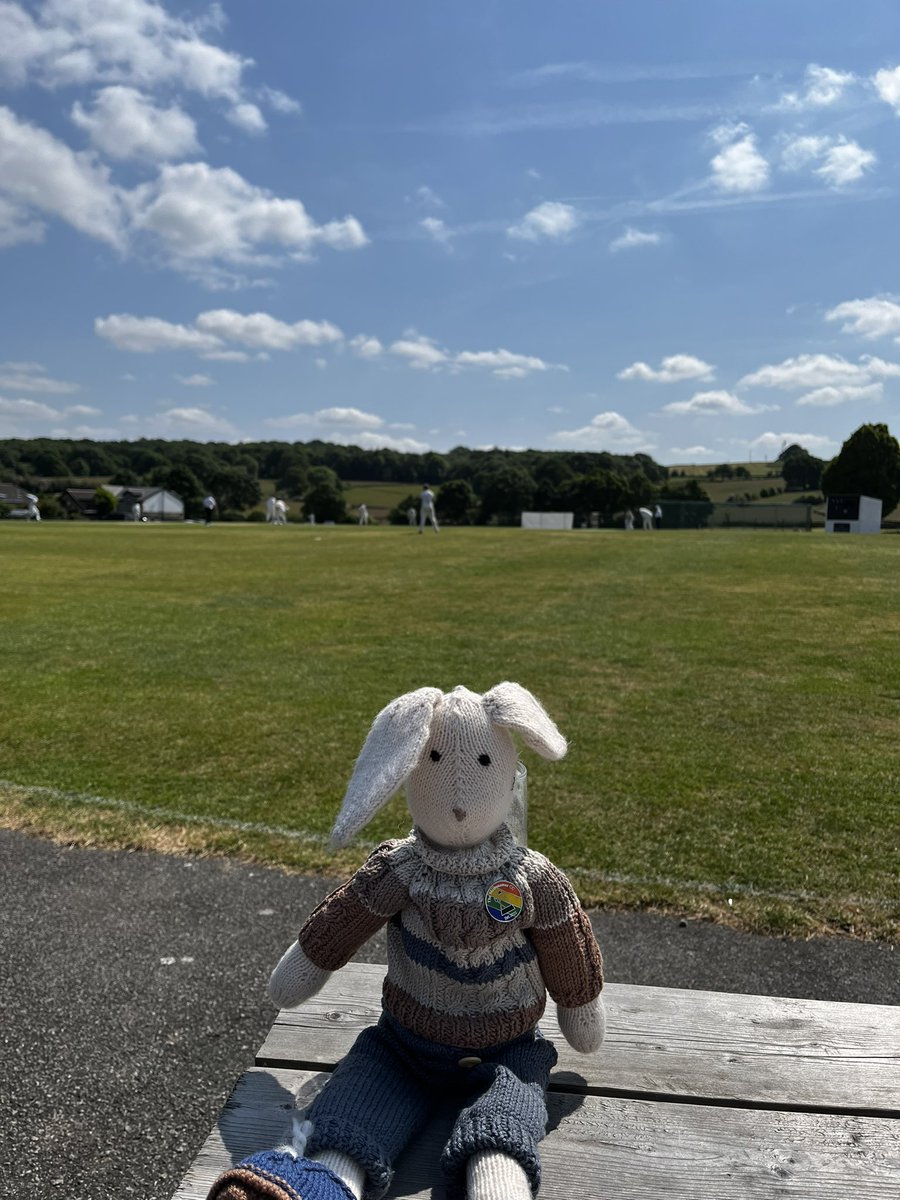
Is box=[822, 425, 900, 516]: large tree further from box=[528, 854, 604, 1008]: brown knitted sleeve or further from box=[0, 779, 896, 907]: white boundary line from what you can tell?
box=[528, 854, 604, 1008]: brown knitted sleeve

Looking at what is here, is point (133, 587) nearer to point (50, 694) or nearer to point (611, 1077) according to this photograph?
point (50, 694)

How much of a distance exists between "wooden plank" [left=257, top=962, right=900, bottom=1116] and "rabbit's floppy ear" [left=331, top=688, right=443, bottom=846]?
0.75 metres

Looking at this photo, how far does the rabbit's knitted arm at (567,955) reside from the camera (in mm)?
2047

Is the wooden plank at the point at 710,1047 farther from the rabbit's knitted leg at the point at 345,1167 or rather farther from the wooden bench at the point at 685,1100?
the rabbit's knitted leg at the point at 345,1167

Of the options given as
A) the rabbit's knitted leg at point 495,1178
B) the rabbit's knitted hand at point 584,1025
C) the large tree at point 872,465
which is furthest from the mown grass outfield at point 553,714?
the large tree at point 872,465

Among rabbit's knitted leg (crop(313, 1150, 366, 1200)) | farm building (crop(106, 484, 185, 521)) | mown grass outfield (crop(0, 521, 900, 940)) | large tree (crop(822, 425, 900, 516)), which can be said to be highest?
large tree (crop(822, 425, 900, 516))

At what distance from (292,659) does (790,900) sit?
705 centimetres

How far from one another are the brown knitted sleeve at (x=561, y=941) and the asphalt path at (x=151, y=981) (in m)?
1.43

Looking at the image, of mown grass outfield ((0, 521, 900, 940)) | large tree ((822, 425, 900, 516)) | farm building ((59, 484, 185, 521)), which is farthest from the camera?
farm building ((59, 484, 185, 521))

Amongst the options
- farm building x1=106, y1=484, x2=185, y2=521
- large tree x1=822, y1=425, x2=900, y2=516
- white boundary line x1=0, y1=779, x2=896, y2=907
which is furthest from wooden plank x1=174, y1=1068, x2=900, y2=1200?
farm building x1=106, y1=484, x2=185, y2=521

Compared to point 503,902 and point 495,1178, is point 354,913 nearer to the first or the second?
point 503,902

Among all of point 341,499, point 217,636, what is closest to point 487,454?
point 341,499

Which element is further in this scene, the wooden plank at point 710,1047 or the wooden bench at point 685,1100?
the wooden plank at point 710,1047

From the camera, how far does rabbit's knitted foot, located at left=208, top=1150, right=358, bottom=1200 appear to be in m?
1.50
